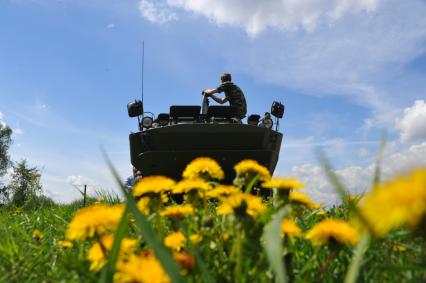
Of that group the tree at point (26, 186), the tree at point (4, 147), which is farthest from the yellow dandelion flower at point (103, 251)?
the tree at point (4, 147)

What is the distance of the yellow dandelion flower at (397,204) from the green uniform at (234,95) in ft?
24.0

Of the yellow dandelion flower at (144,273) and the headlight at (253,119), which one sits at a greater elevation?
the headlight at (253,119)

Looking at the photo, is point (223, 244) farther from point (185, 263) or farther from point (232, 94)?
point (232, 94)

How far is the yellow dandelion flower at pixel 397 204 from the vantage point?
1.46ft

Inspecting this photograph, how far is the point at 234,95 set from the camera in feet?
25.9

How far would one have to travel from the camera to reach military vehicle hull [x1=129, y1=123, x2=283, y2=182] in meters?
6.81

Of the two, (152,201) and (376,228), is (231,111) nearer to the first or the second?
(152,201)

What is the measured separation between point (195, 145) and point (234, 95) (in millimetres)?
1524

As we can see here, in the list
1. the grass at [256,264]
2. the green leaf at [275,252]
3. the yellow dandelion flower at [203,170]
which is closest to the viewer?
the green leaf at [275,252]

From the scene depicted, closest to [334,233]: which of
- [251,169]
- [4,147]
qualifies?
[251,169]

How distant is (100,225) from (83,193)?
2777 millimetres

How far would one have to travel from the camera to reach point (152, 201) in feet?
3.65

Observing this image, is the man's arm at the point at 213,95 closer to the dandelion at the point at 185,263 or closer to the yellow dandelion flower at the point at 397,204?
the dandelion at the point at 185,263

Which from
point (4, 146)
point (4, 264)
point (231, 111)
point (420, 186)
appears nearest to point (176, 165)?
point (231, 111)
